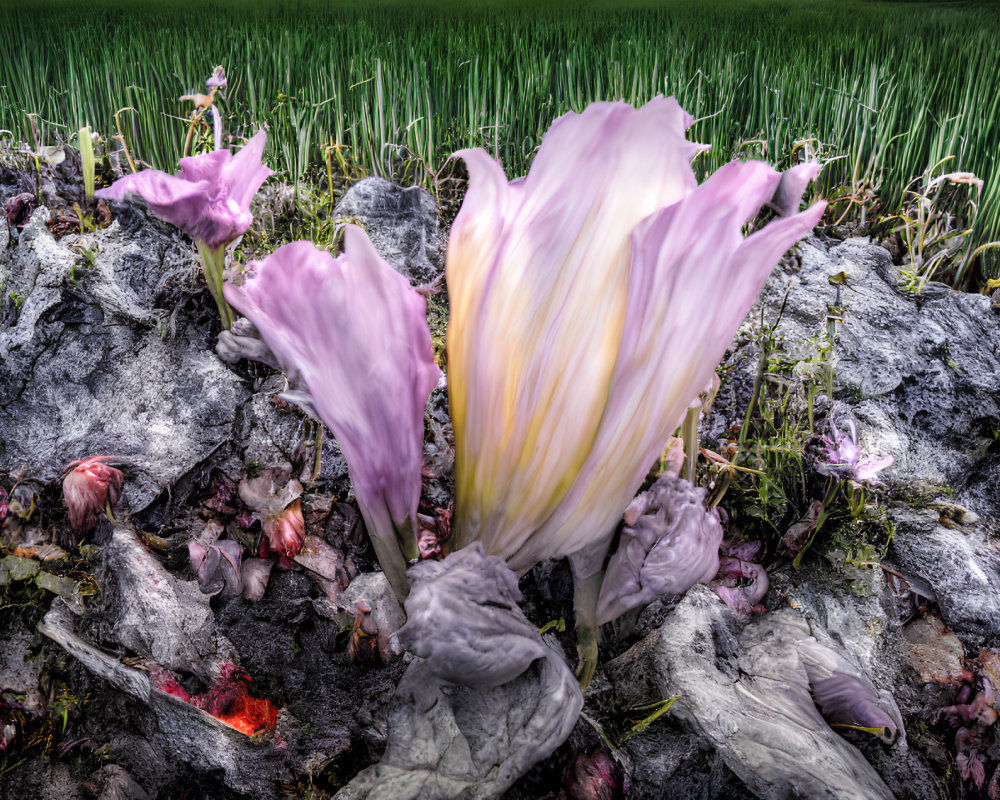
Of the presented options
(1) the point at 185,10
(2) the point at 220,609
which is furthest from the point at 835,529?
(1) the point at 185,10

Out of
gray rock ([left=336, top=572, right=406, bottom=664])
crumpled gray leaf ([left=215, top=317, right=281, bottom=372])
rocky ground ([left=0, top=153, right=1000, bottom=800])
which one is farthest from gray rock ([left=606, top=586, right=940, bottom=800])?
crumpled gray leaf ([left=215, top=317, right=281, bottom=372])

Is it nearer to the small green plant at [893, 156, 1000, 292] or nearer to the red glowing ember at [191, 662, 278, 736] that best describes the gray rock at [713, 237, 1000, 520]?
the small green plant at [893, 156, 1000, 292]

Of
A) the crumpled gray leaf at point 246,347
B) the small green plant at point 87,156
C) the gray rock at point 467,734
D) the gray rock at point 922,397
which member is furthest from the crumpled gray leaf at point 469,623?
the small green plant at point 87,156

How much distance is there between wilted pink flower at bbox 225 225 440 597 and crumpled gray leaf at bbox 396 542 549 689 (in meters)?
0.06

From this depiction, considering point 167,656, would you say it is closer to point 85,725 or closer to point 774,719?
point 85,725

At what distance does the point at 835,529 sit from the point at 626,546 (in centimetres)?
17

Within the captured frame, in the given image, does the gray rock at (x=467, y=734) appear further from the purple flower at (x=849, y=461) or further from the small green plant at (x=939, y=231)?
the small green plant at (x=939, y=231)

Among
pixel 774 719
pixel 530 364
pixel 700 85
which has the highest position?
pixel 700 85

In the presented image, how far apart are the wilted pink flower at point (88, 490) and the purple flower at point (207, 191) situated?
5.2 inches

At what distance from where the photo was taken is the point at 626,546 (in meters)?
0.30

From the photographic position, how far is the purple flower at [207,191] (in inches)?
12.4

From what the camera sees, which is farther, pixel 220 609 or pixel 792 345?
pixel 792 345

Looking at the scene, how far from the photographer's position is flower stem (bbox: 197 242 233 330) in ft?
1.17

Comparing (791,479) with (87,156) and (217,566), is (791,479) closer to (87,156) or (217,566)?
(217,566)
